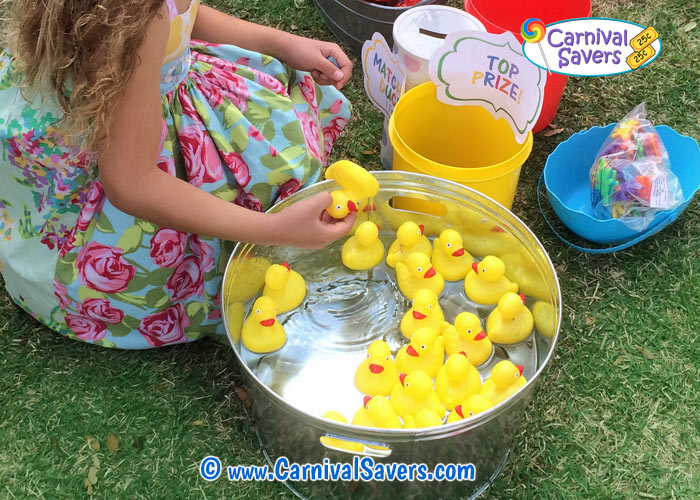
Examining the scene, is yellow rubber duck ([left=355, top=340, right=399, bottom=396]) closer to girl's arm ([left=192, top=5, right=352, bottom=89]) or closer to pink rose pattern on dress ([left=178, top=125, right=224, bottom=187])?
pink rose pattern on dress ([left=178, top=125, right=224, bottom=187])

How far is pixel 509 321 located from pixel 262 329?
42 centimetres

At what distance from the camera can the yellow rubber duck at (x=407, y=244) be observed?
134 centimetres

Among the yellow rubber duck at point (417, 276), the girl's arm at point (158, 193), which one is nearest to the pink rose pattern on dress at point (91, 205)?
the girl's arm at point (158, 193)

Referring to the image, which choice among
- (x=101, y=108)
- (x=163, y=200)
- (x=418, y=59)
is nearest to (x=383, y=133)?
(x=418, y=59)

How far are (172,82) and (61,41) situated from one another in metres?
0.24

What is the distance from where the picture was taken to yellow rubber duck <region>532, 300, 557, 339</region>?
121 centimetres

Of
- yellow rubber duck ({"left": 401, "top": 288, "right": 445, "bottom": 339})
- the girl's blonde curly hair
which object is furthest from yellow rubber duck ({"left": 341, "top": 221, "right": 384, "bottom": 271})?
the girl's blonde curly hair

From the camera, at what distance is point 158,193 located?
103 centimetres

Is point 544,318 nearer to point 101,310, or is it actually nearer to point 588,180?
point 588,180

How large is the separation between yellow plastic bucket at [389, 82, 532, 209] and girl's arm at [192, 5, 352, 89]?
0.57 ft

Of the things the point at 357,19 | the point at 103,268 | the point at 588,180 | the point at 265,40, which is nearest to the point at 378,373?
the point at 103,268

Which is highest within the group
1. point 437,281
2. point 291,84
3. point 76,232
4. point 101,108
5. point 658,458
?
point 101,108

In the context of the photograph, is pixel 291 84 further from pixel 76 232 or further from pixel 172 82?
pixel 76 232

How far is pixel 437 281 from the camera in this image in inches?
53.1
